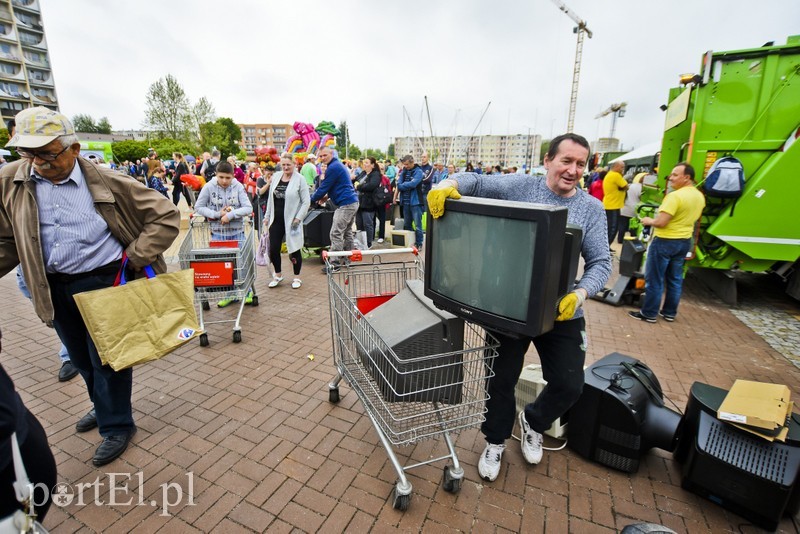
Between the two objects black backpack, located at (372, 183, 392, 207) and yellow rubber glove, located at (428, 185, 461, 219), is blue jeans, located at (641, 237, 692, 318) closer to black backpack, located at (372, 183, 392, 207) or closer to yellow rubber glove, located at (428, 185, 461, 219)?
yellow rubber glove, located at (428, 185, 461, 219)

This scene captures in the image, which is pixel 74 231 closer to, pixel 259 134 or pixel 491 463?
pixel 491 463

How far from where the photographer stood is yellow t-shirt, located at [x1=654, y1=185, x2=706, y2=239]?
15.0ft

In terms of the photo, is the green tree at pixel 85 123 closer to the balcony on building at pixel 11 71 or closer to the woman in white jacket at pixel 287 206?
the balcony on building at pixel 11 71

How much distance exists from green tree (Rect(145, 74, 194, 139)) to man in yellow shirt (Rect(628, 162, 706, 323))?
54.0 m

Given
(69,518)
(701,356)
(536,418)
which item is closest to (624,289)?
(701,356)

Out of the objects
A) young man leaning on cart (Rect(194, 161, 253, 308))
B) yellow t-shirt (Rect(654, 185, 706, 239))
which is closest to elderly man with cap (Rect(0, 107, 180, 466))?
young man leaning on cart (Rect(194, 161, 253, 308))

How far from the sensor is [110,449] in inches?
106

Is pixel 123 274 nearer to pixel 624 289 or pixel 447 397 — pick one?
pixel 447 397

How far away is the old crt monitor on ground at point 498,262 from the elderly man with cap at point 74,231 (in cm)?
189

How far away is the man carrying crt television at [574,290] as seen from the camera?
2.20 m

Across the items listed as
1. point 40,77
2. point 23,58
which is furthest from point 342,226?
point 40,77

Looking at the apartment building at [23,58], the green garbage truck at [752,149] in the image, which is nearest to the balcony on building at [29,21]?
the apartment building at [23,58]

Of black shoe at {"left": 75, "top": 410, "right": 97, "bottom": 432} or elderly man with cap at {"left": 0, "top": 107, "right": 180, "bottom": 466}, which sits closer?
elderly man with cap at {"left": 0, "top": 107, "right": 180, "bottom": 466}

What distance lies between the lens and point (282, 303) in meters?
5.78
